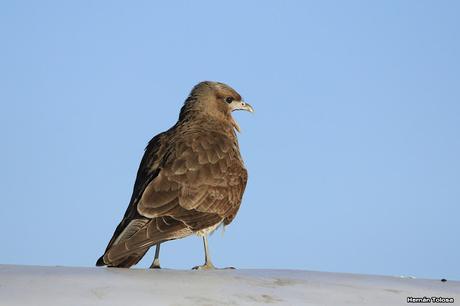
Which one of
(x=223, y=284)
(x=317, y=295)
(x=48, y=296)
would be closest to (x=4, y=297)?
(x=48, y=296)

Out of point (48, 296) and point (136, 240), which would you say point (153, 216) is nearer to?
point (136, 240)

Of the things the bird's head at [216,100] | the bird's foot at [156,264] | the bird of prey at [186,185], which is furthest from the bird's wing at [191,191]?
the bird's head at [216,100]

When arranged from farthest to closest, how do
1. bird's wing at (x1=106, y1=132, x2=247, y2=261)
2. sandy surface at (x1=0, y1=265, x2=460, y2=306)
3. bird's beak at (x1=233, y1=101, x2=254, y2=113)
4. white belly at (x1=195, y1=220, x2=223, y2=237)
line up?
1. bird's beak at (x1=233, y1=101, x2=254, y2=113)
2. white belly at (x1=195, y1=220, x2=223, y2=237)
3. bird's wing at (x1=106, y1=132, x2=247, y2=261)
4. sandy surface at (x1=0, y1=265, x2=460, y2=306)

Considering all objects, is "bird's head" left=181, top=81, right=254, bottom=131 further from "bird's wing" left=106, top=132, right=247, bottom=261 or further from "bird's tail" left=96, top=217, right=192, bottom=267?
"bird's tail" left=96, top=217, right=192, bottom=267

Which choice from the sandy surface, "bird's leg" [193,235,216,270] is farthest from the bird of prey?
the sandy surface

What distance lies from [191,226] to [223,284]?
374cm

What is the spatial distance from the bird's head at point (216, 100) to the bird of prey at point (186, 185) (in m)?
0.02

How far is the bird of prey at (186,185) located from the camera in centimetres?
995

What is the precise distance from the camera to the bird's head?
13273mm

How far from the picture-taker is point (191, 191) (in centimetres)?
1108

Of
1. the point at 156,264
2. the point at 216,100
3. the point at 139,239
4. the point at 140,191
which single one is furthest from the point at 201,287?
the point at 216,100

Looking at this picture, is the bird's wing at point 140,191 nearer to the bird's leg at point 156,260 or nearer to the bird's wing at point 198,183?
the bird's wing at point 198,183

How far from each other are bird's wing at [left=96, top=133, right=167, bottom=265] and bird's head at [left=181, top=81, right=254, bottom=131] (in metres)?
1.08

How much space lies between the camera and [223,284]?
23.2 feet
